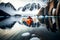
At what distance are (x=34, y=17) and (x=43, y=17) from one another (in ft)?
0.40

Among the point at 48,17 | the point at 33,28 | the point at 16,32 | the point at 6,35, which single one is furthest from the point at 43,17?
the point at 6,35

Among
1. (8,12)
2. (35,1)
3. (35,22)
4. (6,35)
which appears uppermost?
(35,1)

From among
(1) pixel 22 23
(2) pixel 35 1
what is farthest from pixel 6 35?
(2) pixel 35 1

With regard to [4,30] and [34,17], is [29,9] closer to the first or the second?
[34,17]

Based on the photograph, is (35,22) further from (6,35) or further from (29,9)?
(6,35)

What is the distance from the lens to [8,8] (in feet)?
5.08

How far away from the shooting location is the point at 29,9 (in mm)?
1531

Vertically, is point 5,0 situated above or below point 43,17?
above

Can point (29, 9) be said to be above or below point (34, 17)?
above

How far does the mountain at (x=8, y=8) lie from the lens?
→ 60.4 inches

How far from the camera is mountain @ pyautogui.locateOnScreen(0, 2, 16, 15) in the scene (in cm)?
153

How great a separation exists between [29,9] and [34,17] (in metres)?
0.13

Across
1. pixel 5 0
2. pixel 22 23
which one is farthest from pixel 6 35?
pixel 5 0

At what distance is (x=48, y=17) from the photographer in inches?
58.4
